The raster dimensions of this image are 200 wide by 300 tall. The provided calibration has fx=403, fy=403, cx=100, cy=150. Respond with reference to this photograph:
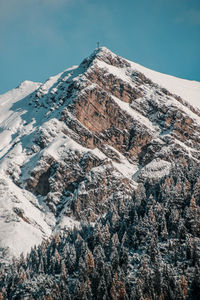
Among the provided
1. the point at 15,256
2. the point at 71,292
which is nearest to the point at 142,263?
the point at 71,292

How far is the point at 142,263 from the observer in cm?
13012

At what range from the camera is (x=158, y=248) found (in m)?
140

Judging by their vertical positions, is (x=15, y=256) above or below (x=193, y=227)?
below

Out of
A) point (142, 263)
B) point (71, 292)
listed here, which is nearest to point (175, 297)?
point (142, 263)

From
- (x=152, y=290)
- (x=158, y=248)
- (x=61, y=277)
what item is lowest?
(x=61, y=277)

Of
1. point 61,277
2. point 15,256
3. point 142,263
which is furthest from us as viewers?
point 15,256

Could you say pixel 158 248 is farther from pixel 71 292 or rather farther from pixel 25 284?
pixel 25 284

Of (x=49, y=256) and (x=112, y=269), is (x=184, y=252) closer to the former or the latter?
(x=112, y=269)

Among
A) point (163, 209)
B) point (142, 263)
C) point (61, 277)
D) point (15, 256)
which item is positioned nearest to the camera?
point (142, 263)

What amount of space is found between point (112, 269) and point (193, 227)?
33463mm

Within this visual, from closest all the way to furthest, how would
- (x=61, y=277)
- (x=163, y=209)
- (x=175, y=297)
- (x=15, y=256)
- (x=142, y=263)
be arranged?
1. (x=175, y=297)
2. (x=142, y=263)
3. (x=61, y=277)
4. (x=163, y=209)
5. (x=15, y=256)

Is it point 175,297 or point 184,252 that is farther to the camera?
point 184,252

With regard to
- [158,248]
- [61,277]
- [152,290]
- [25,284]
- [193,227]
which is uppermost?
[193,227]

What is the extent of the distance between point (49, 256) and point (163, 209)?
5107 centimetres
